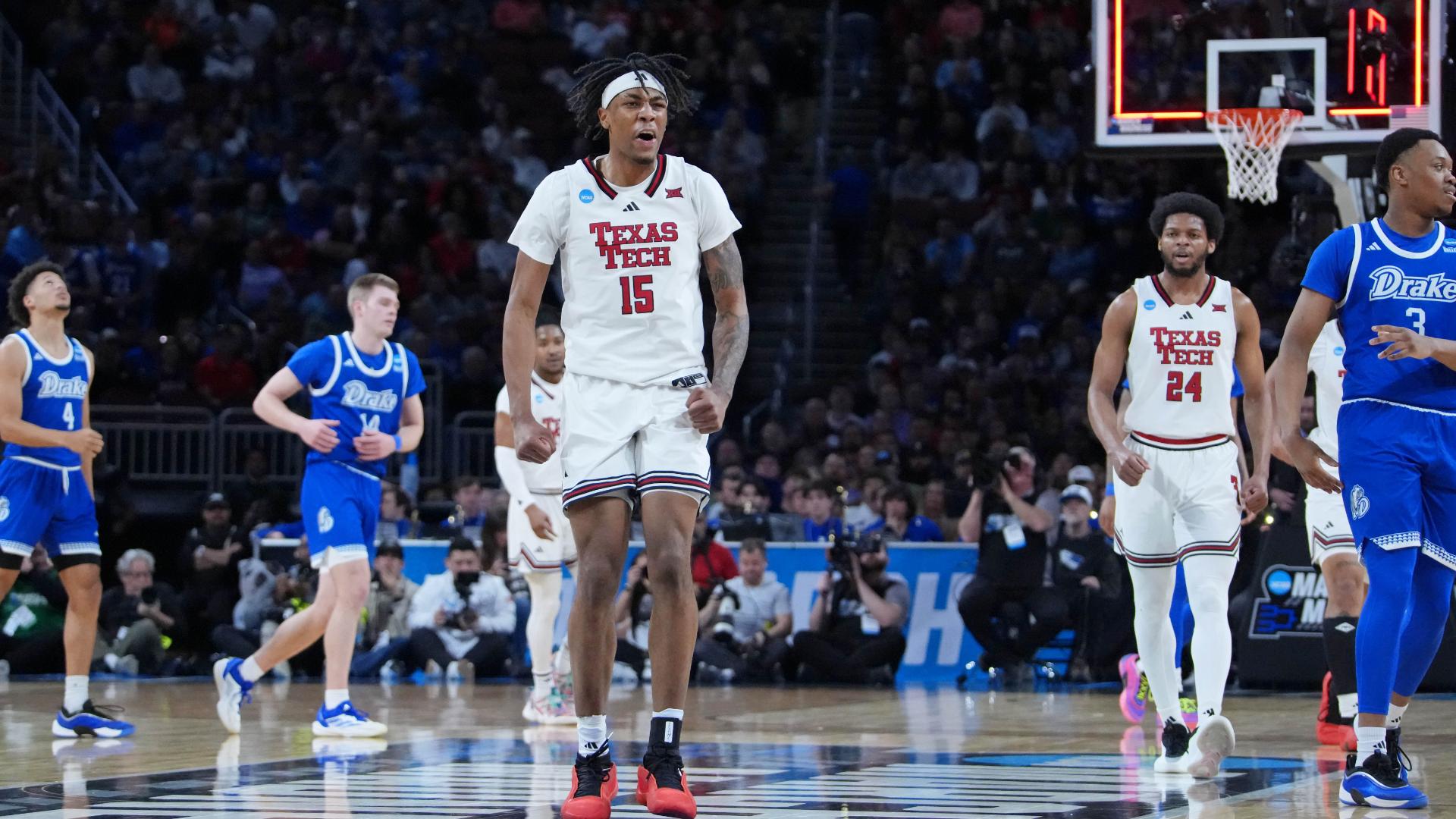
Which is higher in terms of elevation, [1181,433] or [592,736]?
[1181,433]

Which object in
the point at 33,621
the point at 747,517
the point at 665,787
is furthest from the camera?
the point at 33,621

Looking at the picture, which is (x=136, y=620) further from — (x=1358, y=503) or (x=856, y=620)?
(x=1358, y=503)

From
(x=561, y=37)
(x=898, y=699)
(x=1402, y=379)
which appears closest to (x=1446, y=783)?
(x=1402, y=379)

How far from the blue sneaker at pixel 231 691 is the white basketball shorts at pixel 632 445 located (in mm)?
4643

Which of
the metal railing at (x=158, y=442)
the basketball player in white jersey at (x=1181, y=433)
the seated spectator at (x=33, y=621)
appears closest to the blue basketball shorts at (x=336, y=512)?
the basketball player in white jersey at (x=1181, y=433)

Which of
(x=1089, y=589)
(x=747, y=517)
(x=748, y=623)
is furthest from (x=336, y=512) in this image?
(x=1089, y=589)

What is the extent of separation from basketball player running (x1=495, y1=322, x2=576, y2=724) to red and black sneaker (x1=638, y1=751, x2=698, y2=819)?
15.7 feet

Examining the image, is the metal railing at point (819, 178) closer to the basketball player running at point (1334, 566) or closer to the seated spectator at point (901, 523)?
the seated spectator at point (901, 523)

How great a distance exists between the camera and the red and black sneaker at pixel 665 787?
602 cm

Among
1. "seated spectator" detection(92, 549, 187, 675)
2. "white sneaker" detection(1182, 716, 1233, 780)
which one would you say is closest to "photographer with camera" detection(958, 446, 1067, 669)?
"seated spectator" detection(92, 549, 187, 675)

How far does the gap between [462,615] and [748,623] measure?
2.30 meters

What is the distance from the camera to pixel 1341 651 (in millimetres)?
9727

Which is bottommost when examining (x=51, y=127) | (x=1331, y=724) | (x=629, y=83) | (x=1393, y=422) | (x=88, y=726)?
(x=88, y=726)

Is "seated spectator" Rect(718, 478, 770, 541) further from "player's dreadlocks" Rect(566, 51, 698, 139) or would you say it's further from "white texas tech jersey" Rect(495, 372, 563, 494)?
"player's dreadlocks" Rect(566, 51, 698, 139)
